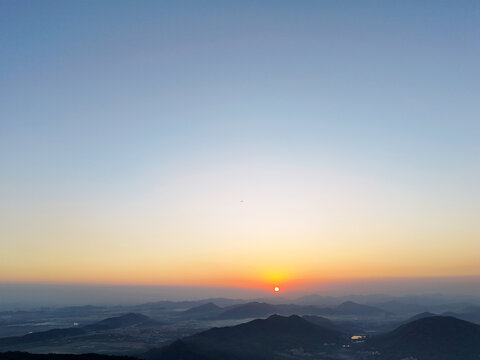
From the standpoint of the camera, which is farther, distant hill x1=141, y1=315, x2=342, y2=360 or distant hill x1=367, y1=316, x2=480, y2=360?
distant hill x1=367, y1=316, x2=480, y2=360

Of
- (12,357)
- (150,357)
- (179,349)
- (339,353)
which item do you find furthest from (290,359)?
(12,357)

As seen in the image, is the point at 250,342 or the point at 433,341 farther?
the point at 250,342

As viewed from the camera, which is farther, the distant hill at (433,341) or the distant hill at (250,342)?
the distant hill at (433,341)

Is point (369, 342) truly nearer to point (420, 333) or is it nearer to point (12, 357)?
point (420, 333)
